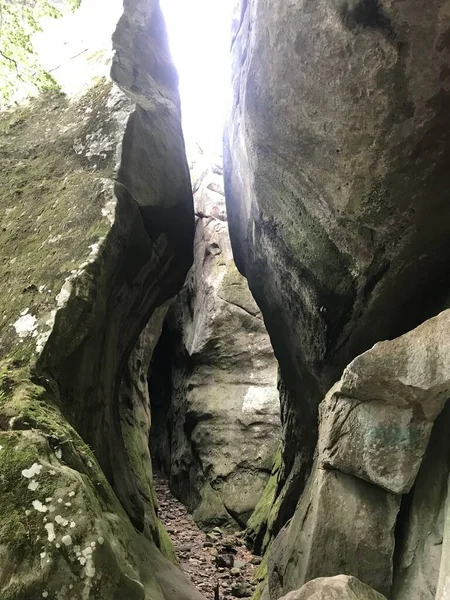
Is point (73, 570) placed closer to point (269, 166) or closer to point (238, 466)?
point (269, 166)

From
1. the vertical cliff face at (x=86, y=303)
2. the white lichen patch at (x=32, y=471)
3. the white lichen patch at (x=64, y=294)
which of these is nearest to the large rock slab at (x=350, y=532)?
the vertical cliff face at (x=86, y=303)

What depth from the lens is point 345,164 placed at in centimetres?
526

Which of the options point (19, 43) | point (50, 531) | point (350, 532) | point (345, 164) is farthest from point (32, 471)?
point (19, 43)

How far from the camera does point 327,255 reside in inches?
240

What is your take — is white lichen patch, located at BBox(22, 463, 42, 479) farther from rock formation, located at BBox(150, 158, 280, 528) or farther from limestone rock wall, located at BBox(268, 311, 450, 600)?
rock formation, located at BBox(150, 158, 280, 528)

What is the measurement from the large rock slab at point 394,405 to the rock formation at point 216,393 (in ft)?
27.1

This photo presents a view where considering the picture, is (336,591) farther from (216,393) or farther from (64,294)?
(216,393)

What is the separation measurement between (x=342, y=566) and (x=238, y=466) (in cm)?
871

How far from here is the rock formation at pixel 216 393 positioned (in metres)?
12.4

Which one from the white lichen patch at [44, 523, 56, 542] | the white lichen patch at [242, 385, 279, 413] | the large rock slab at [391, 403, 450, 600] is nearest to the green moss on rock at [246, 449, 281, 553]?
the white lichen patch at [242, 385, 279, 413]

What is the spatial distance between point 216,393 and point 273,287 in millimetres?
6830

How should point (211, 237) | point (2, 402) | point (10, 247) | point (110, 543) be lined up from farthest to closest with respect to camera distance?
point (211, 237)
point (10, 247)
point (2, 402)
point (110, 543)

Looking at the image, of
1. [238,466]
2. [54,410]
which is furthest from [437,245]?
[238,466]

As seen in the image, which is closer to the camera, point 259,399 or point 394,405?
point 394,405
